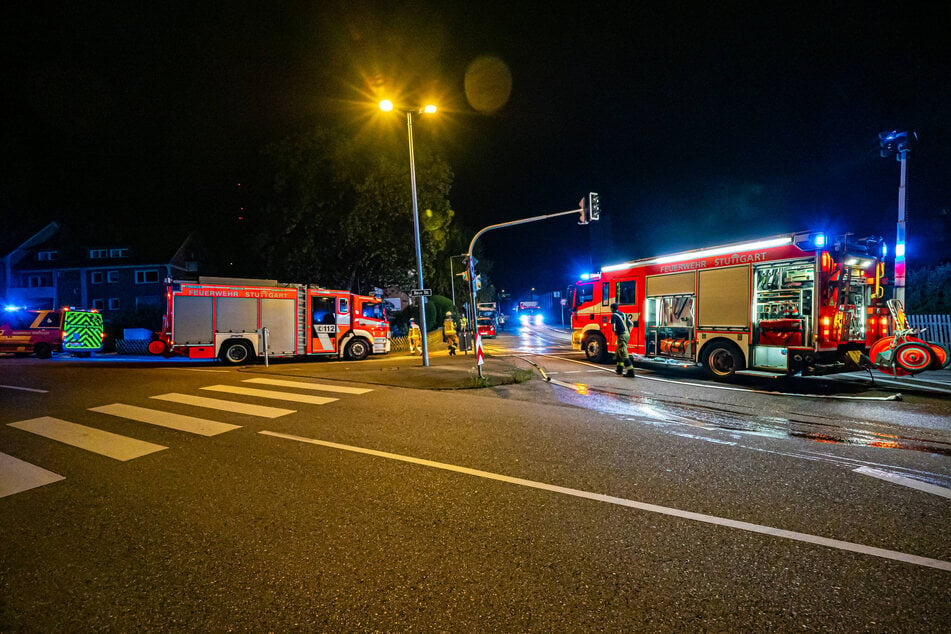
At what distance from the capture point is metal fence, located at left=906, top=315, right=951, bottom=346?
44.3 feet

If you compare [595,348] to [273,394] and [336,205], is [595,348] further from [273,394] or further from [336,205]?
[336,205]

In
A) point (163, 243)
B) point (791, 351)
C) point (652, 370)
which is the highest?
point (163, 243)

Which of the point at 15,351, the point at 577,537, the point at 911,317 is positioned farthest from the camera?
the point at 15,351

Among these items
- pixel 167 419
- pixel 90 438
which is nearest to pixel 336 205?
pixel 167 419

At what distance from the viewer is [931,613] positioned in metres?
2.25

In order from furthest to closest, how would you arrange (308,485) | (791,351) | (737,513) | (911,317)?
(911,317) → (791,351) → (308,485) → (737,513)

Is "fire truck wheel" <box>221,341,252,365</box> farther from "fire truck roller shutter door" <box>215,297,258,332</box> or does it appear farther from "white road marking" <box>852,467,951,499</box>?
"white road marking" <box>852,467,951,499</box>

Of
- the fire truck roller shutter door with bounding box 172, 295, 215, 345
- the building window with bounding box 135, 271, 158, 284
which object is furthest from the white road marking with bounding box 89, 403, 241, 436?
the building window with bounding box 135, 271, 158, 284

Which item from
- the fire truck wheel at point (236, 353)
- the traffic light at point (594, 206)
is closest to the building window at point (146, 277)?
the fire truck wheel at point (236, 353)

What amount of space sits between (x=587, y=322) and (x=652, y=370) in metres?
2.98

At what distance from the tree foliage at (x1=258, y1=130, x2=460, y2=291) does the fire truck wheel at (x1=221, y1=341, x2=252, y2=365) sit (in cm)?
770

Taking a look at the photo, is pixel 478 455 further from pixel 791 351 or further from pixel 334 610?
pixel 791 351

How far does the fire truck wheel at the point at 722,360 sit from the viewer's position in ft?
34.9

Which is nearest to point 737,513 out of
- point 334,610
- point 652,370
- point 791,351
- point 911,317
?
point 334,610
